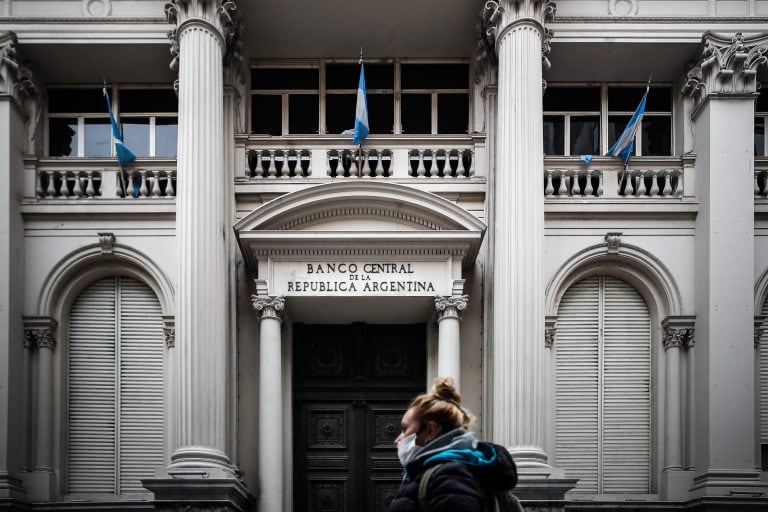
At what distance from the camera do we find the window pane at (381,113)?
65.7 ft

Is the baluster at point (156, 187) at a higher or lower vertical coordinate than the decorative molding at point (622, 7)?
lower

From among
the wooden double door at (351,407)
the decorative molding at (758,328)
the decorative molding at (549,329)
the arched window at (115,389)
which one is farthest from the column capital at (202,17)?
the decorative molding at (758,328)

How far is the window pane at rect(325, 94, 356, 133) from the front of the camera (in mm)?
19984

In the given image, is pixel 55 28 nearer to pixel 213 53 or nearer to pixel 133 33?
pixel 133 33

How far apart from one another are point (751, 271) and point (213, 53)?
9.10m

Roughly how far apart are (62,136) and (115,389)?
4523 mm

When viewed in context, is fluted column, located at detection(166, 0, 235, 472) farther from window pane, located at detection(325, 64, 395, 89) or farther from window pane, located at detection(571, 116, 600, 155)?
window pane, located at detection(571, 116, 600, 155)

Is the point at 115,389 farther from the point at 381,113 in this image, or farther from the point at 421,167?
the point at 381,113

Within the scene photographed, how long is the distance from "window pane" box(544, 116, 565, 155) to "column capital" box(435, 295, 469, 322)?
3494mm

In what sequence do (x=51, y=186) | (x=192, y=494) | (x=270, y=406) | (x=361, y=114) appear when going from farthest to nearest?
1. (x=51, y=186)
2. (x=361, y=114)
3. (x=270, y=406)
4. (x=192, y=494)

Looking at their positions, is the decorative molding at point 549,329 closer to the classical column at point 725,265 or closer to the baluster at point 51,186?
the classical column at point 725,265

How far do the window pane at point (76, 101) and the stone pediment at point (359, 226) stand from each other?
4.08 m

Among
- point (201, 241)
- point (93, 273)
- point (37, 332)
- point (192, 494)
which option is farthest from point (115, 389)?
point (192, 494)

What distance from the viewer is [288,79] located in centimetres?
2020
